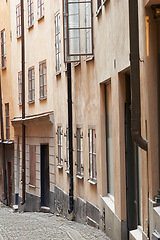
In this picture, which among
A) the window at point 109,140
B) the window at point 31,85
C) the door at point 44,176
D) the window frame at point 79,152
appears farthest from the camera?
the window at point 31,85

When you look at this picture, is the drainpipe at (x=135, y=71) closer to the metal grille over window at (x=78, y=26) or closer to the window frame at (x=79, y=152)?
the metal grille over window at (x=78, y=26)

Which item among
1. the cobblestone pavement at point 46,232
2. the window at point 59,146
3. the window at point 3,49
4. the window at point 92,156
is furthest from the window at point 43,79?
the cobblestone pavement at point 46,232

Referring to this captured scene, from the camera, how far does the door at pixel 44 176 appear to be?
897 inches

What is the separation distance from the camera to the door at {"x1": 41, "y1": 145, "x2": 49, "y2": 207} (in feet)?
74.8

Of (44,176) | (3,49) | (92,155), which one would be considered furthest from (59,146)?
(3,49)

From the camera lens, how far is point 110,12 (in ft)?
39.1

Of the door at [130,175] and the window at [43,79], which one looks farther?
the window at [43,79]

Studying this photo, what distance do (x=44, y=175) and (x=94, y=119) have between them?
874 centimetres

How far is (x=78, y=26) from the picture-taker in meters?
15.6

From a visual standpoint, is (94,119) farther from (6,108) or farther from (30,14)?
(6,108)

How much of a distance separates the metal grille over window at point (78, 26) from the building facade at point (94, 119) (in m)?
0.22

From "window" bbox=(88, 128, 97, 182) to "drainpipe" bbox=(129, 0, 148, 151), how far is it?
250 inches

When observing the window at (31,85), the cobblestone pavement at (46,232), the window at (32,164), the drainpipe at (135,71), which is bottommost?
the cobblestone pavement at (46,232)

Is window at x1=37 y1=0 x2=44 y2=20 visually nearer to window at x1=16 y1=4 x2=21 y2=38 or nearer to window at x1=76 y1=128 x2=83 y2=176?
window at x1=16 y1=4 x2=21 y2=38
